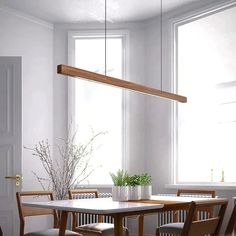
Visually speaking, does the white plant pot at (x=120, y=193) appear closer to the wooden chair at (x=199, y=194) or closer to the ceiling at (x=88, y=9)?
the wooden chair at (x=199, y=194)

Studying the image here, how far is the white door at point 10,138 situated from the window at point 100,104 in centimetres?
131

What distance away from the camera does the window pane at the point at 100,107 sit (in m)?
6.63

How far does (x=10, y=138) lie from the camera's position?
5.42 meters

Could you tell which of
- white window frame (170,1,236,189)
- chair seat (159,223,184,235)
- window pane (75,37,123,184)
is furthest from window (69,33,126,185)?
chair seat (159,223,184,235)

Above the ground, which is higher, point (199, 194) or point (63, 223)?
point (199, 194)

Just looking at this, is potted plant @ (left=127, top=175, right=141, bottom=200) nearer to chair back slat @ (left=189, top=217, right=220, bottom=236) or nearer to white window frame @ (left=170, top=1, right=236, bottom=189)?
chair back slat @ (left=189, top=217, right=220, bottom=236)

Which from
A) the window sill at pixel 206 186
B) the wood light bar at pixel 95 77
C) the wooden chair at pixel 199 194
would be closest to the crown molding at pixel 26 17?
the wood light bar at pixel 95 77

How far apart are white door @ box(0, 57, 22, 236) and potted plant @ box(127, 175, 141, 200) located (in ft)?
4.69

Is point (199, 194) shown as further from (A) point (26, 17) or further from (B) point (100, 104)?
(A) point (26, 17)

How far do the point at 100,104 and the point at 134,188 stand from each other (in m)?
2.42

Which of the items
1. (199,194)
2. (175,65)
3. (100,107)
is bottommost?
(199,194)

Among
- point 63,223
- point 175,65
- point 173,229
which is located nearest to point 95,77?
point 63,223

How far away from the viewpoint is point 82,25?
675 centimetres

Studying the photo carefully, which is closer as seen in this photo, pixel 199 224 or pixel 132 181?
pixel 199 224
